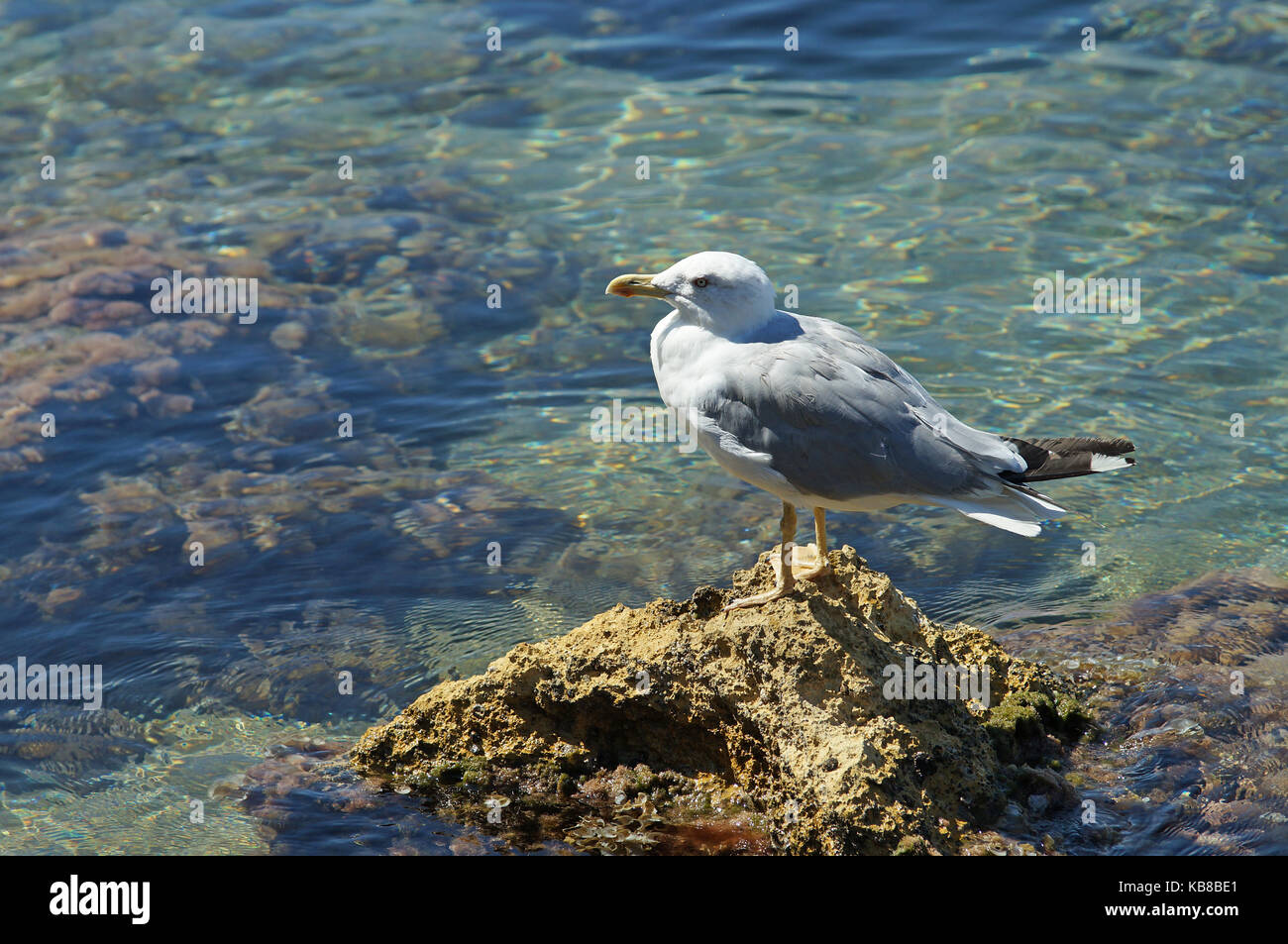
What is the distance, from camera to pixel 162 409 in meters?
8.52

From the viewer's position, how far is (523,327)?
9430 mm

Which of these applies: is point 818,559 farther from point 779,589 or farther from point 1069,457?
point 1069,457

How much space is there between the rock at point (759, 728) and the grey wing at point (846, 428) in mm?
494

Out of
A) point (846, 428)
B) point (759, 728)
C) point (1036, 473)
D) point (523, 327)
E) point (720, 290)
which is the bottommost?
point (759, 728)

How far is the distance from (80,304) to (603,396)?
4.08 m

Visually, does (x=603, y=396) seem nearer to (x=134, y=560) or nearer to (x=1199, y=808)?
(x=134, y=560)

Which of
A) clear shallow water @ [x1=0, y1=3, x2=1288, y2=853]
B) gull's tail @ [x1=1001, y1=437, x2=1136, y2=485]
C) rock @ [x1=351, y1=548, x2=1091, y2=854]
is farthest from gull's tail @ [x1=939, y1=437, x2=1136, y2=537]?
clear shallow water @ [x1=0, y1=3, x2=1288, y2=853]

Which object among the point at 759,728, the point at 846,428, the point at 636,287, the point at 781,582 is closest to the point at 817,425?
the point at 846,428

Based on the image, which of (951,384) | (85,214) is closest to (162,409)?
(85,214)

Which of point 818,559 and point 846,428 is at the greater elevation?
point 846,428

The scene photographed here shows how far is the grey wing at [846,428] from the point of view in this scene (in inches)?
171

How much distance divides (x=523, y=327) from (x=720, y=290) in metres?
4.92

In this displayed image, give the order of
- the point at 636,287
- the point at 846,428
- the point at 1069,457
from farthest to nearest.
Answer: the point at 636,287, the point at 846,428, the point at 1069,457

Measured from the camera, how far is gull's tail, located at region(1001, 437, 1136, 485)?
413cm
